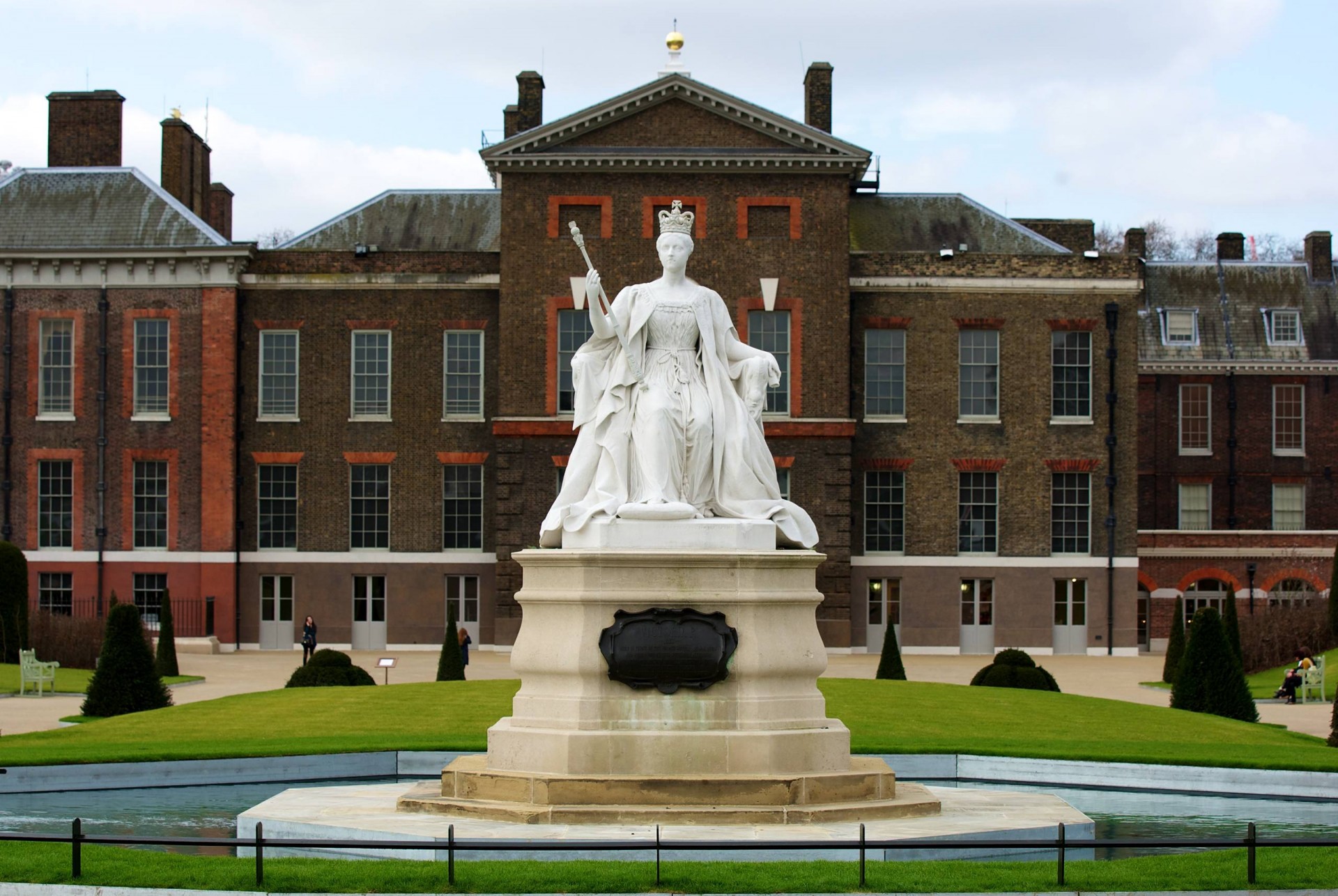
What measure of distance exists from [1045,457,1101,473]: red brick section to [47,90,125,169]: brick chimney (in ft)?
90.5

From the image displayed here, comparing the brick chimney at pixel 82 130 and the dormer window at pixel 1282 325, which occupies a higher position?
the brick chimney at pixel 82 130

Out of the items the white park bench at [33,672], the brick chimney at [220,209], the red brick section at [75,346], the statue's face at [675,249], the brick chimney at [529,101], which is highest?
the brick chimney at [529,101]

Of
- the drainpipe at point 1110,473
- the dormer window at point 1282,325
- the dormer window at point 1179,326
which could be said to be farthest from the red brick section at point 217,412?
the dormer window at point 1282,325

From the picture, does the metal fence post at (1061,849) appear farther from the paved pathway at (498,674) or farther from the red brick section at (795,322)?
the red brick section at (795,322)

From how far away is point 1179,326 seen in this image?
6281cm

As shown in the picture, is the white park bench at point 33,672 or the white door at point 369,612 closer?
the white park bench at point 33,672

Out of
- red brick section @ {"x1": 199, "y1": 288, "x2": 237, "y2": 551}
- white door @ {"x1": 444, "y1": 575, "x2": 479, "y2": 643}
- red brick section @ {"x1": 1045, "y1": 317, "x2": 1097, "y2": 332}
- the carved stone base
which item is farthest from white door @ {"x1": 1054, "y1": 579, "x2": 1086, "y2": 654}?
the carved stone base

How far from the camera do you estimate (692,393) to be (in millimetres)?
14828

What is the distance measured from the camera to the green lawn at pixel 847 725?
1939 cm

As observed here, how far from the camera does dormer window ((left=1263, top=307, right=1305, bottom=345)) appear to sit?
62.5 metres

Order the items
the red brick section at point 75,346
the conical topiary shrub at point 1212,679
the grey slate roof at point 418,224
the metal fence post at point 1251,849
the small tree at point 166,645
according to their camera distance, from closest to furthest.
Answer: the metal fence post at point 1251,849 → the conical topiary shrub at point 1212,679 → the small tree at point 166,645 → the red brick section at point 75,346 → the grey slate roof at point 418,224

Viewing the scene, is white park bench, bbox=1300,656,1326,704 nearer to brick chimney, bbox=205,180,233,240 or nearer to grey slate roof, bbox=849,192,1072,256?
grey slate roof, bbox=849,192,1072,256

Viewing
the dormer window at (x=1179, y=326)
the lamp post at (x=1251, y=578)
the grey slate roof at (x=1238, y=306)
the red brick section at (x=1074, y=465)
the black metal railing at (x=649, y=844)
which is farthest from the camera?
the dormer window at (x=1179, y=326)

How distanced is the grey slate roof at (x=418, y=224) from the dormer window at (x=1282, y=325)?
88.5 ft
